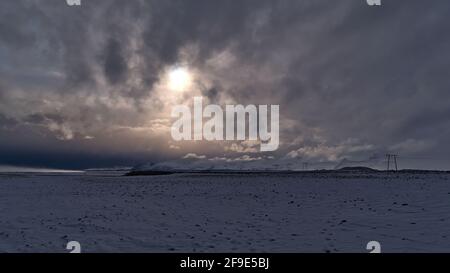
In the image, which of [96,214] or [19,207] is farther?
[19,207]

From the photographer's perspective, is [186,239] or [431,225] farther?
[431,225]

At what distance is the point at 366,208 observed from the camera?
2234cm

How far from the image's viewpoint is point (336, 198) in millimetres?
27406
